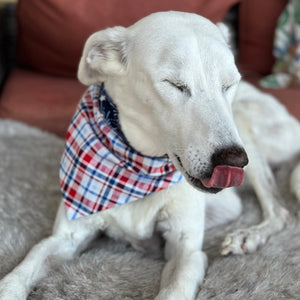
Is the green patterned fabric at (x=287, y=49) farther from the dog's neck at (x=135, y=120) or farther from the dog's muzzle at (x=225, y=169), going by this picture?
the dog's muzzle at (x=225, y=169)

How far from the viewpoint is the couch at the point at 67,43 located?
1839 mm

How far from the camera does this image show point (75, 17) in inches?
76.4

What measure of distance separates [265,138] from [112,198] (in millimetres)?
675

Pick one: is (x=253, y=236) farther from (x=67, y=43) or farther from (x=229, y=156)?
(x=67, y=43)

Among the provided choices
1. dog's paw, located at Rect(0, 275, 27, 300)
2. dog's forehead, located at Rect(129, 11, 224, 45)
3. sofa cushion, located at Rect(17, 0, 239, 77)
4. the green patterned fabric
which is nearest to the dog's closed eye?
dog's forehead, located at Rect(129, 11, 224, 45)

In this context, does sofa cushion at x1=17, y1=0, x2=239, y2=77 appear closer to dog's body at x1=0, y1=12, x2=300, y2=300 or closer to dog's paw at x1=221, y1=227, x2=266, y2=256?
dog's body at x1=0, y1=12, x2=300, y2=300

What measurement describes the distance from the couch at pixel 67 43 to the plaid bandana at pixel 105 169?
0.69m

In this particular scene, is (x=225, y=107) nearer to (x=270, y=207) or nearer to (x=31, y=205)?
(x=270, y=207)

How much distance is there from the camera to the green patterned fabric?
1.97 meters

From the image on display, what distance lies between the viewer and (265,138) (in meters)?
1.56

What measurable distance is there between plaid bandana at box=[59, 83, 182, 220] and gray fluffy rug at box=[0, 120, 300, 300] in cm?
13

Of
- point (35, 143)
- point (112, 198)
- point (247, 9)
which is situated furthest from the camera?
point (247, 9)

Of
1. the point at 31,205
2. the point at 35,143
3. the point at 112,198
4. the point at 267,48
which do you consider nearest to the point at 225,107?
the point at 112,198

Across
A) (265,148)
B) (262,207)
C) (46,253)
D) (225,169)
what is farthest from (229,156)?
Result: (265,148)
